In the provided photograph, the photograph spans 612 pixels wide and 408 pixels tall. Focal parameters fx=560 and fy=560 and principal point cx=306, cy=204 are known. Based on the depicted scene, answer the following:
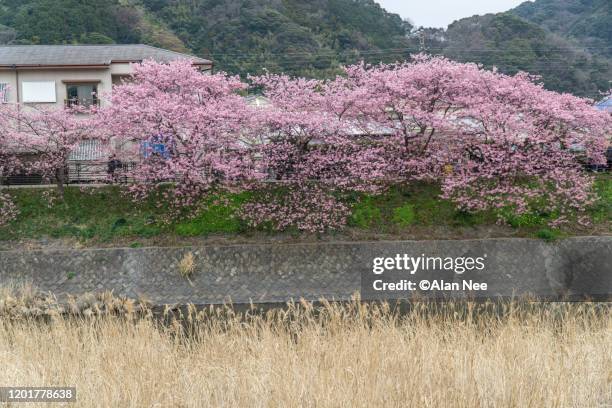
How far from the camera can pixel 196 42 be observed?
2443 inches

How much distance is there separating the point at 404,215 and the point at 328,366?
16.1 meters

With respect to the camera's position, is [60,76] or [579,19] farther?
[579,19]

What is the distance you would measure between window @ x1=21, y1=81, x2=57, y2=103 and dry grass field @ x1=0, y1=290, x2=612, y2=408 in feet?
81.7

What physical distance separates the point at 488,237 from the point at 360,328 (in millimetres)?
14616

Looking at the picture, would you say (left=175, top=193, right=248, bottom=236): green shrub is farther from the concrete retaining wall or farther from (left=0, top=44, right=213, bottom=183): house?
(left=0, top=44, right=213, bottom=183): house

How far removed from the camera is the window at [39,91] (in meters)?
30.4

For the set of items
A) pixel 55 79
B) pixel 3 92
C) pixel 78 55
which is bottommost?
pixel 3 92

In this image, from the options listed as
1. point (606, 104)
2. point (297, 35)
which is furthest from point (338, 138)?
point (297, 35)

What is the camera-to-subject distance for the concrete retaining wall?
1948cm

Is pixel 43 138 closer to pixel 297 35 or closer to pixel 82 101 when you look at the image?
pixel 82 101

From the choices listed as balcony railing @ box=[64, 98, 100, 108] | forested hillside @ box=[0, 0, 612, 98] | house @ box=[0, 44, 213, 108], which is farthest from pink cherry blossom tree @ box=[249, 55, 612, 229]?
forested hillside @ box=[0, 0, 612, 98]

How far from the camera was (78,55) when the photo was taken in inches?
1270

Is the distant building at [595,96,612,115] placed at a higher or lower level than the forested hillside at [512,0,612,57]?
lower

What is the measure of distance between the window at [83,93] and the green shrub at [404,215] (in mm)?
18381
